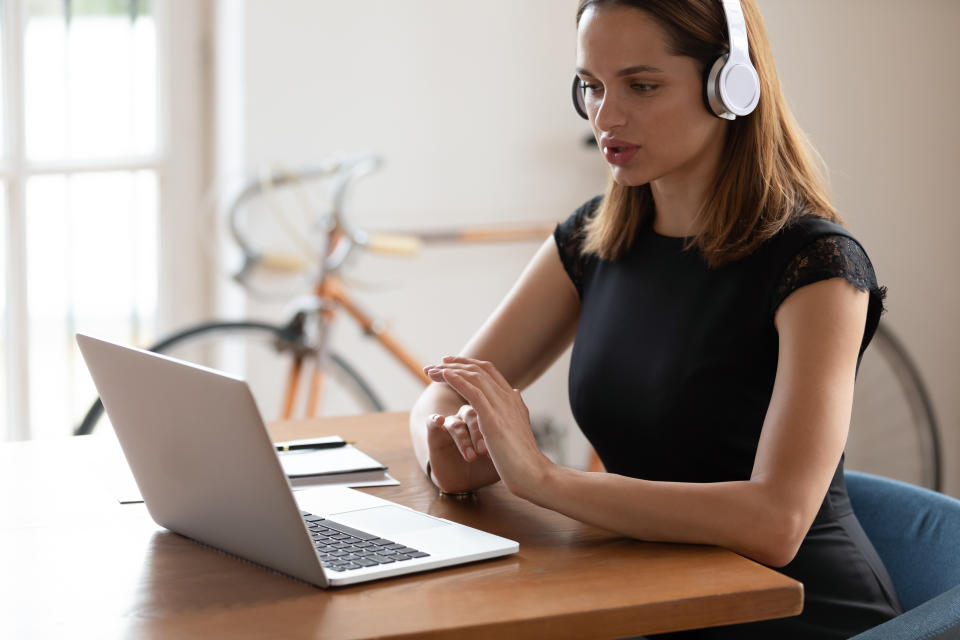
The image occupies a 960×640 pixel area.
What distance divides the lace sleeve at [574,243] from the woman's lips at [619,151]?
10.7 inches

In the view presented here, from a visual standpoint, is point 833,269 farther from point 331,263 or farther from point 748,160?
point 331,263

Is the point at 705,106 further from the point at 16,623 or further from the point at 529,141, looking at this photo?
the point at 529,141

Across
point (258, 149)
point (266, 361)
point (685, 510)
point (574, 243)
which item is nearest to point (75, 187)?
point (258, 149)

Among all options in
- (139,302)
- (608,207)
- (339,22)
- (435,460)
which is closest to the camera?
(435,460)

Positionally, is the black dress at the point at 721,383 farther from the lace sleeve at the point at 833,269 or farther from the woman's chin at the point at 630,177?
the woman's chin at the point at 630,177

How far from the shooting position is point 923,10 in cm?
331

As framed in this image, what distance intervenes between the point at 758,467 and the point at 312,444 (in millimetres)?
565

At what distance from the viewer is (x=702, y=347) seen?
1357 mm

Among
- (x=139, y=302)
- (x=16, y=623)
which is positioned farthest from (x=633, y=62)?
(x=139, y=302)

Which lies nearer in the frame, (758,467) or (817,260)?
(758,467)

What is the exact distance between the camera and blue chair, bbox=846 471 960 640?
1299 millimetres

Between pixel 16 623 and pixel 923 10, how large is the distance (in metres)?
3.13

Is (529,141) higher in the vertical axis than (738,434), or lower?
higher

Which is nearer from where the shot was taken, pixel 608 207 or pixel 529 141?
pixel 608 207
